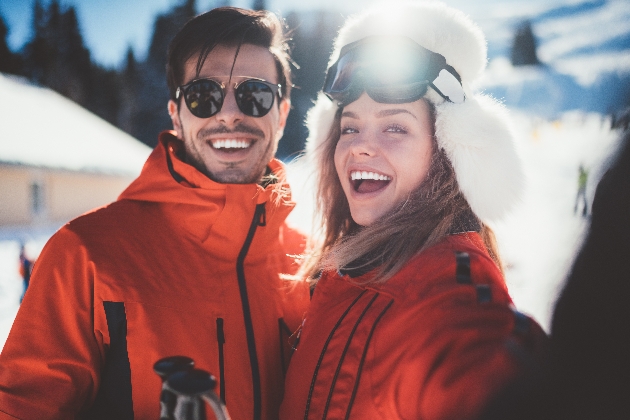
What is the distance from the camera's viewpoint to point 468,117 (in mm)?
1669

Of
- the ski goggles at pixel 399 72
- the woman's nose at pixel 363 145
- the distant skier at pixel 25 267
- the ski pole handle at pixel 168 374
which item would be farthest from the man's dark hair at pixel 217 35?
the distant skier at pixel 25 267

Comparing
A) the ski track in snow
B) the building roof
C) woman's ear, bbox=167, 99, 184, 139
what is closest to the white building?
the building roof

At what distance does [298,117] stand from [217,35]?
67.7 ft

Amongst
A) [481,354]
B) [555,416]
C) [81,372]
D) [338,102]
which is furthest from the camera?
[338,102]

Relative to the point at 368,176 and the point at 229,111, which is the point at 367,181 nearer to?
the point at 368,176

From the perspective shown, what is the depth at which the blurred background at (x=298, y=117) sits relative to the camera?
788mm

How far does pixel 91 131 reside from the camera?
18781 mm

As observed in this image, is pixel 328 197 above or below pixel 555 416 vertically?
above

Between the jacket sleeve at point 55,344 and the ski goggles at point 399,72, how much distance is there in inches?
59.1

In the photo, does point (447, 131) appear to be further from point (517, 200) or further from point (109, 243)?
point (109, 243)

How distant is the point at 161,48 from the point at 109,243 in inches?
1676

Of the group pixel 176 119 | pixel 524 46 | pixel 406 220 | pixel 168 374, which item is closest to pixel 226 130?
pixel 176 119

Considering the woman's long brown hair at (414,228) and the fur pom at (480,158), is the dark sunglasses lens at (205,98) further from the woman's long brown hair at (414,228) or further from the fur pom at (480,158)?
the fur pom at (480,158)

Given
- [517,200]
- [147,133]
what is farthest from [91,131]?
[517,200]
